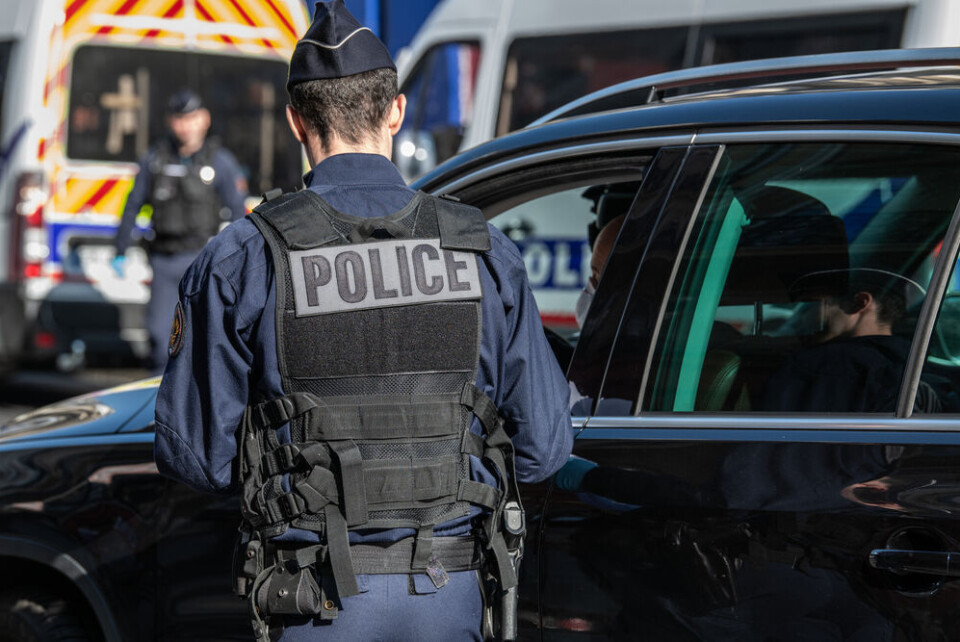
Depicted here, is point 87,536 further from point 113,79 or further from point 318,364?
point 113,79

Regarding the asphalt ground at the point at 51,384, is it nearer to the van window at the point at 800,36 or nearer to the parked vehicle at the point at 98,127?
the parked vehicle at the point at 98,127

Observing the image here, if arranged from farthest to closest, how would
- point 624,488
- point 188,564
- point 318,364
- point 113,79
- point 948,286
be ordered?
point 113,79 → point 188,564 → point 624,488 → point 948,286 → point 318,364

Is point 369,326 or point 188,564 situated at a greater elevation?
point 369,326

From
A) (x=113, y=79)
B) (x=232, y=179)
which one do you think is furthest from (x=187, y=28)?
(x=232, y=179)

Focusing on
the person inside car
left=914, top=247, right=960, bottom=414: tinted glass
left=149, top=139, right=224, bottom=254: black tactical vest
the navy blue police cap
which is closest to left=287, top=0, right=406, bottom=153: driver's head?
the navy blue police cap

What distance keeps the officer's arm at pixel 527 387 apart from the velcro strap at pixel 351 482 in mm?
272

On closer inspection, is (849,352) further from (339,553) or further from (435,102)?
(435,102)

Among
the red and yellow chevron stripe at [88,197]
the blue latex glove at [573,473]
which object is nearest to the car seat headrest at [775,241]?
the blue latex glove at [573,473]

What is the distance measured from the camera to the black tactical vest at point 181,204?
702 centimetres

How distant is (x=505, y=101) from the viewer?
788 centimetres

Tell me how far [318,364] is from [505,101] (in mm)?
6098

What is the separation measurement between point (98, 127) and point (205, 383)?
693 cm

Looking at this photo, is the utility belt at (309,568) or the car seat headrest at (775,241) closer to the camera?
the utility belt at (309,568)

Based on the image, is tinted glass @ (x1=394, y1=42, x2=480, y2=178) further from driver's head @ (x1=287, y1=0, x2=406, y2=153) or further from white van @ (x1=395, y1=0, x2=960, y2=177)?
driver's head @ (x1=287, y1=0, x2=406, y2=153)
